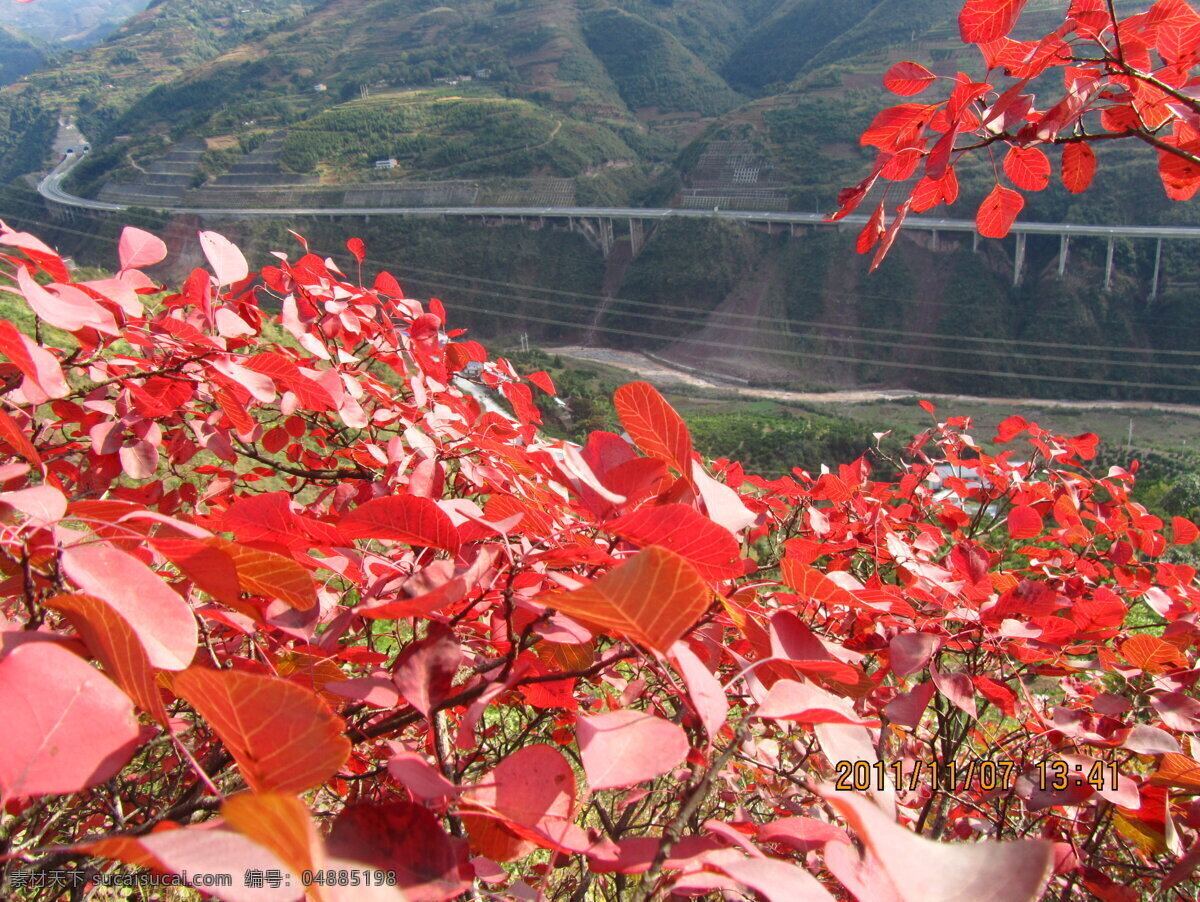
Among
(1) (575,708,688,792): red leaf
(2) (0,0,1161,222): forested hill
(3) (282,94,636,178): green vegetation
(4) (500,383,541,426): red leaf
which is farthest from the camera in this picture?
(3) (282,94,636,178): green vegetation

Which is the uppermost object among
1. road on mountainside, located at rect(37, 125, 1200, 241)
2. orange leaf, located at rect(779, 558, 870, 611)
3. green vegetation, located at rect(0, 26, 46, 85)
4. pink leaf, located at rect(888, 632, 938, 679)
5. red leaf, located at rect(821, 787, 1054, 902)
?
green vegetation, located at rect(0, 26, 46, 85)

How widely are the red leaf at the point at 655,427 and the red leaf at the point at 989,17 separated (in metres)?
0.49

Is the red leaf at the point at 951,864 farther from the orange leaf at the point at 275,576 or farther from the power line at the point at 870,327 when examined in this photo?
the power line at the point at 870,327

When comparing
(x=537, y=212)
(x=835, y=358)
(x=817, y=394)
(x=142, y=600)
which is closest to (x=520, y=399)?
(x=142, y=600)

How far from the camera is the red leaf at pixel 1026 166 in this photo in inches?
29.2

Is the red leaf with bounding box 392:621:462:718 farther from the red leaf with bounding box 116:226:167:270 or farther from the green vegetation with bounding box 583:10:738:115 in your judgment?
the green vegetation with bounding box 583:10:738:115

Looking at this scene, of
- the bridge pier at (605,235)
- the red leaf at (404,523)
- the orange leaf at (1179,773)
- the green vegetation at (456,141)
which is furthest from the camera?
the green vegetation at (456,141)

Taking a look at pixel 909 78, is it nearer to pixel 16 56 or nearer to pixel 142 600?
pixel 142 600

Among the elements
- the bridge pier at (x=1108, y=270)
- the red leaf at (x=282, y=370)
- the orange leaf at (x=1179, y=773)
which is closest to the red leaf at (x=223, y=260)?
the red leaf at (x=282, y=370)

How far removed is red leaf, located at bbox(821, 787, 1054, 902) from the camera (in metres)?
0.24

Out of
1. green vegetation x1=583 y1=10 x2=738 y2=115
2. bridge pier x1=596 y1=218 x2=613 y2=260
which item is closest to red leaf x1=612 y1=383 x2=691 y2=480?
bridge pier x1=596 y1=218 x2=613 y2=260

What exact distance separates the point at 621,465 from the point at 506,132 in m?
28.3

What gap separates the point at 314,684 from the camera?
0.50m

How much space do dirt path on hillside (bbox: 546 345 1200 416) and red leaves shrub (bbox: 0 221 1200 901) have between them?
15.9 m
